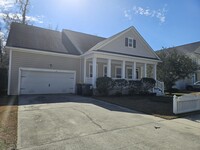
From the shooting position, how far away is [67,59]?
1688 cm

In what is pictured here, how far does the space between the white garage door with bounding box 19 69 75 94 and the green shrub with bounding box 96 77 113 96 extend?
330cm

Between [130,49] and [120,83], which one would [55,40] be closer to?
[130,49]

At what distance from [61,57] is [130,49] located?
24.3 feet

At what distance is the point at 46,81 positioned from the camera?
15586mm

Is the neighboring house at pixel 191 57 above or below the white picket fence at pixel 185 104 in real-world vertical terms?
above

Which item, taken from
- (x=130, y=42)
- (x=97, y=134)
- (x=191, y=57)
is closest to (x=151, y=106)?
(x=97, y=134)

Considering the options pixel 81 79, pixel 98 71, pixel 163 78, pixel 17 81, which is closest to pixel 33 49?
pixel 17 81

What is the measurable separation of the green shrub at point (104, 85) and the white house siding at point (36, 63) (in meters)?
3.32

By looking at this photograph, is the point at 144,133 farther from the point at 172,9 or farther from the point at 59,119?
the point at 172,9

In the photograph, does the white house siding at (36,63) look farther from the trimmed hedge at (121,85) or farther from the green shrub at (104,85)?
the trimmed hedge at (121,85)

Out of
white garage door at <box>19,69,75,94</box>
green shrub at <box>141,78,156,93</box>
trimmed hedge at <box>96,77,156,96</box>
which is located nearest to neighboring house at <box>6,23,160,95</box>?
white garage door at <box>19,69,75,94</box>

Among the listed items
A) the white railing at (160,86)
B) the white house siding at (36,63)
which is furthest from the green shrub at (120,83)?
the white railing at (160,86)

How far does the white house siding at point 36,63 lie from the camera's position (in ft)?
46.7

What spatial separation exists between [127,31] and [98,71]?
17.9ft
